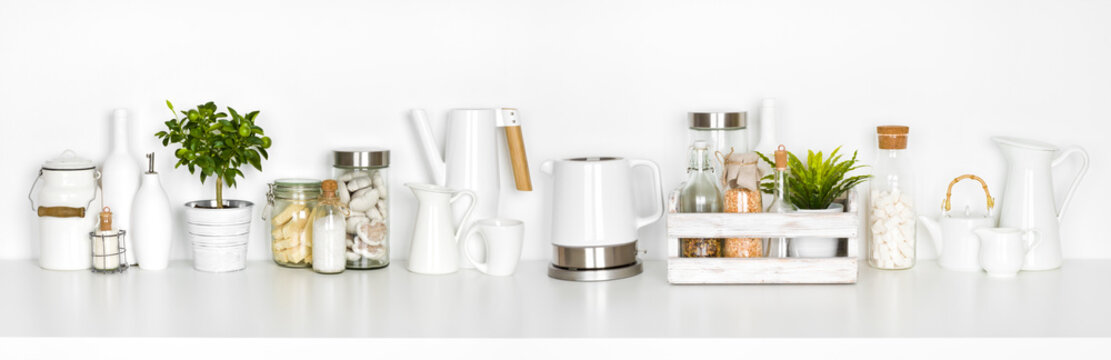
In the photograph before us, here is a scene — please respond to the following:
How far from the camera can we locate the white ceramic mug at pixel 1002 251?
170 cm

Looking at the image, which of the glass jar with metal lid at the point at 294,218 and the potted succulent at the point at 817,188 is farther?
the glass jar with metal lid at the point at 294,218

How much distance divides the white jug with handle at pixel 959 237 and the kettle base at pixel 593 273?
49cm

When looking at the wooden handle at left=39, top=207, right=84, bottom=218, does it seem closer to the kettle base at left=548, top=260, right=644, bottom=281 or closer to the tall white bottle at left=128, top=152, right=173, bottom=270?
the tall white bottle at left=128, top=152, right=173, bottom=270

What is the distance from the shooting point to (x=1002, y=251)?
170 centimetres

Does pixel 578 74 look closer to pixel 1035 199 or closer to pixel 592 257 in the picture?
pixel 592 257

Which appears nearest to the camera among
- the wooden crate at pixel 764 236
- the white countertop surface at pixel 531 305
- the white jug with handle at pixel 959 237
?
the white countertop surface at pixel 531 305

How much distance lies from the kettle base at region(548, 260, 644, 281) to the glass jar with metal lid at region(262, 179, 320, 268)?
1.32 ft

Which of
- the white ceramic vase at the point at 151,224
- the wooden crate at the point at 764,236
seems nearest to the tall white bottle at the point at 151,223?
the white ceramic vase at the point at 151,224

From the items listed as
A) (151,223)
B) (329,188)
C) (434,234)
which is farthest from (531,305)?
(151,223)

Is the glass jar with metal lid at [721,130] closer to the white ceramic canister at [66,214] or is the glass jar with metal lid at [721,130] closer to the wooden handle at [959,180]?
the wooden handle at [959,180]

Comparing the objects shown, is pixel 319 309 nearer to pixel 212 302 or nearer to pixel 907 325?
pixel 212 302

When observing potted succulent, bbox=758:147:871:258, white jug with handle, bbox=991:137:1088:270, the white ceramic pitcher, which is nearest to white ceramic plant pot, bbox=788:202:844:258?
potted succulent, bbox=758:147:871:258

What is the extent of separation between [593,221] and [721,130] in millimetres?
263
